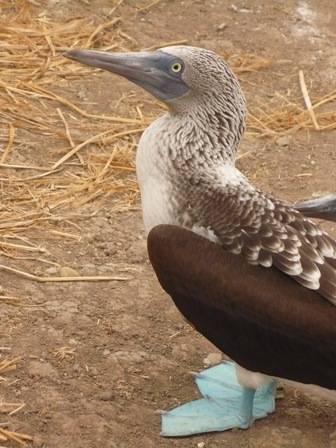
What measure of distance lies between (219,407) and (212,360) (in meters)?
0.42

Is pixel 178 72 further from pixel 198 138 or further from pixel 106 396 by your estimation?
pixel 106 396

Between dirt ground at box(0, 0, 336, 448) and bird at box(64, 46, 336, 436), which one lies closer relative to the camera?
bird at box(64, 46, 336, 436)

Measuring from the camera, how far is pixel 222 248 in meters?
4.67

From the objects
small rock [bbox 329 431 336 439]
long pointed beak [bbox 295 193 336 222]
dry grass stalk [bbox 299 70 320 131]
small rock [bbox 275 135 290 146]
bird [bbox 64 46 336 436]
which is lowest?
small rock [bbox 275 135 290 146]

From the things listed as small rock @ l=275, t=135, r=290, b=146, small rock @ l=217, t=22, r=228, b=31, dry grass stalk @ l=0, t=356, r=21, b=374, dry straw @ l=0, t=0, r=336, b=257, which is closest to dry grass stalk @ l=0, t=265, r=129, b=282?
dry straw @ l=0, t=0, r=336, b=257

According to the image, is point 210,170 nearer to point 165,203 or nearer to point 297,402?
point 165,203

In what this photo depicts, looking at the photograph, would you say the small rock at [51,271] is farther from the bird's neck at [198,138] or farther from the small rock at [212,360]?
the bird's neck at [198,138]

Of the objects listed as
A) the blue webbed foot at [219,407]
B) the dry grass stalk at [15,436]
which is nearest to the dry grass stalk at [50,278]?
the blue webbed foot at [219,407]

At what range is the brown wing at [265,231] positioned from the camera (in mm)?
4609

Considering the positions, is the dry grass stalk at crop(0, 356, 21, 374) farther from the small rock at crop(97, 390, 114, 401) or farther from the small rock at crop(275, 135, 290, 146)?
the small rock at crop(275, 135, 290, 146)

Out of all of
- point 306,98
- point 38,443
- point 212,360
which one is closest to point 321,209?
point 212,360

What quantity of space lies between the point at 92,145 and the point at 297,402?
9.22 ft

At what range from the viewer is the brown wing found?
4.61 metres

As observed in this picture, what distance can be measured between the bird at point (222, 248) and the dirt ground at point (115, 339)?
0.16 meters
